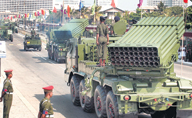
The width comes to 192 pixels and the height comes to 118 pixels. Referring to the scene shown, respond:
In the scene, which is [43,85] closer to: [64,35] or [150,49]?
[150,49]

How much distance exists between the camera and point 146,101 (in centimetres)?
883

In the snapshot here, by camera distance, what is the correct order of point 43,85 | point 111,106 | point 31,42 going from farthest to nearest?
point 31,42, point 43,85, point 111,106

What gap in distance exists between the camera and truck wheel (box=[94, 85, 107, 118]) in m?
10.1

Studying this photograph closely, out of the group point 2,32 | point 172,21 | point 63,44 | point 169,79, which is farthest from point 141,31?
point 2,32

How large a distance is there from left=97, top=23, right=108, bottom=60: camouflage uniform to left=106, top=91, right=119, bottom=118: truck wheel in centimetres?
254

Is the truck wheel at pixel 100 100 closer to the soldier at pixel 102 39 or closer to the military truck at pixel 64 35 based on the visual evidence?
the soldier at pixel 102 39

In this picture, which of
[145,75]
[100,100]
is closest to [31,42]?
[100,100]

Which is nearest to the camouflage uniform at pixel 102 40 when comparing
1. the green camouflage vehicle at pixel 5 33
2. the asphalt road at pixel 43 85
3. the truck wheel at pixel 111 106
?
the asphalt road at pixel 43 85

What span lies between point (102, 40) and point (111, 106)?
9.97ft

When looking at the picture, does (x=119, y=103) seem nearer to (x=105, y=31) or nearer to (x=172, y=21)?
(x=172, y=21)

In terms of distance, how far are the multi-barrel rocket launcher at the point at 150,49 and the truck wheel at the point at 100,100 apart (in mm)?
1160

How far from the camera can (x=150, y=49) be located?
28.5ft

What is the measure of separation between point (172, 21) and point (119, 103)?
2.75m

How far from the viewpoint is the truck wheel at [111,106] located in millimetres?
9047
